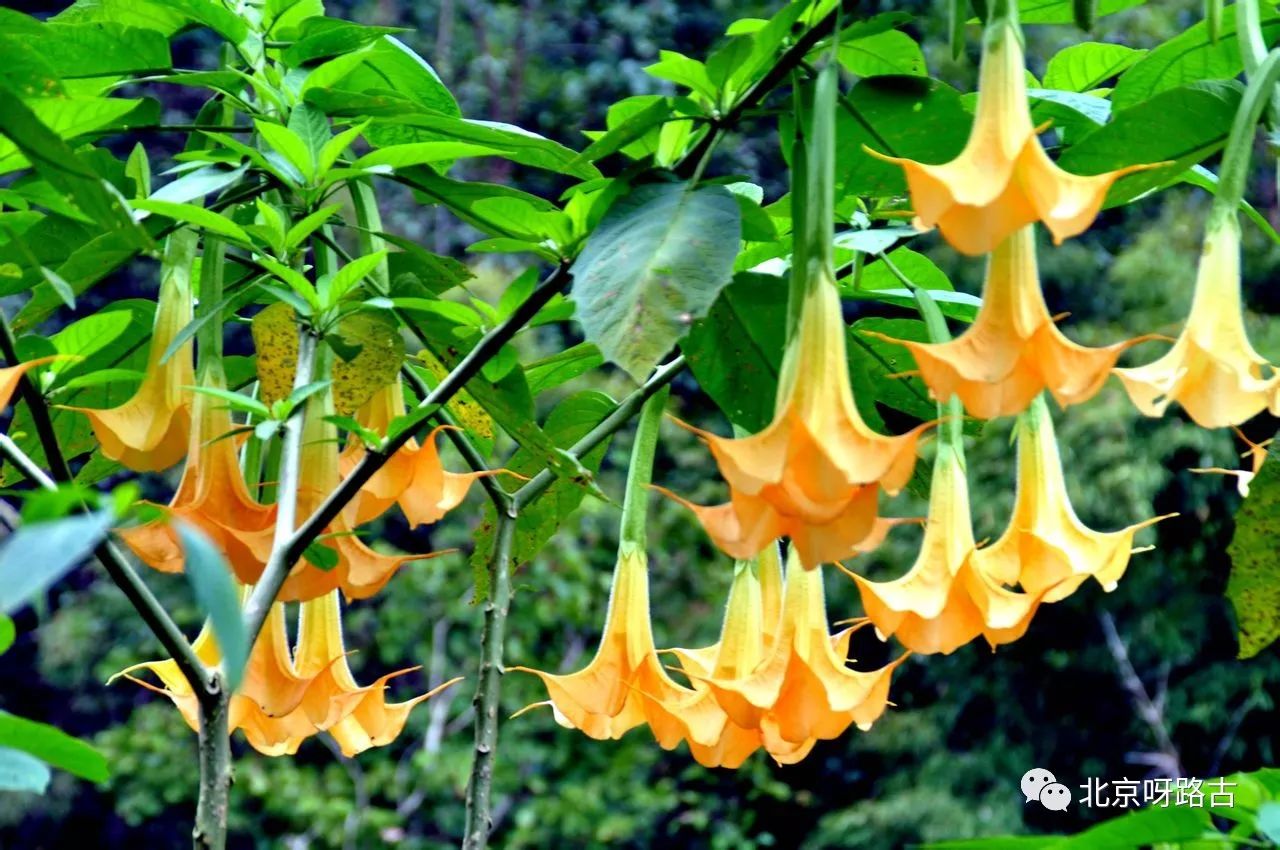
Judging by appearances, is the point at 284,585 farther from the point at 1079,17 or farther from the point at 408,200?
the point at 408,200

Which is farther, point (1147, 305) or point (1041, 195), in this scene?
point (1147, 305)

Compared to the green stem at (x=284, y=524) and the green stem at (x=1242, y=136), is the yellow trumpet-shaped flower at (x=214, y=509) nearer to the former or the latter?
the green stem at (x=284, y=524)

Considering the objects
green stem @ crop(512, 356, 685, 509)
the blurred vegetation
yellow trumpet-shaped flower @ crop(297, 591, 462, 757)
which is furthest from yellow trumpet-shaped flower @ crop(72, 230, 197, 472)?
the blurred vegetation

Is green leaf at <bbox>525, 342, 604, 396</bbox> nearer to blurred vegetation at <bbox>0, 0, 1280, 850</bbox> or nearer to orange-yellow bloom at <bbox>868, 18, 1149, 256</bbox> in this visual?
orange-yellow bloom at <bbox>868, 18, 1149, 256</bbox>

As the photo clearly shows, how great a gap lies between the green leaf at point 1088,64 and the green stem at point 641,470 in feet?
0.96

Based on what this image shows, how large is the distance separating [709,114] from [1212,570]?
16.2ft

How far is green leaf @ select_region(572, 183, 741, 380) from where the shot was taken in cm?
54

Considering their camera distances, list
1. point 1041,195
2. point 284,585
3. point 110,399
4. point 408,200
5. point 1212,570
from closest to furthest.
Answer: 1. point 1041,195
2. point 284,585
3. point 110,399
4. point 1212,570
5. point 408,200

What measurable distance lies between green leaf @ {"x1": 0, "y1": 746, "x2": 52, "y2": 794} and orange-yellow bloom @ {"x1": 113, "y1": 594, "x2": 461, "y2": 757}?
0.94ft

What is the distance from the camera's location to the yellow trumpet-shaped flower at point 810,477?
1.52 feet

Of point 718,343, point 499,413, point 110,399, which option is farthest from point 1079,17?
point 110,399

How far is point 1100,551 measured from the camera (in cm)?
67

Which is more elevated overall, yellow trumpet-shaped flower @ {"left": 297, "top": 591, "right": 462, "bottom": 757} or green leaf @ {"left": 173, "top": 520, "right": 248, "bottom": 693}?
green leaf @ {"left": 173, "top": 520, "right": 248, "bottom": 693}

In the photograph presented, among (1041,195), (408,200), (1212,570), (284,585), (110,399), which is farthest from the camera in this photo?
(408,200)
